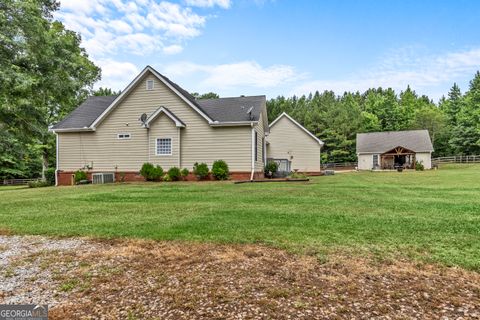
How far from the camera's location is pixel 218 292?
3.05 metres

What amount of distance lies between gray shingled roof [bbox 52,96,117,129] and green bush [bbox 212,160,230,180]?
27.6 ft

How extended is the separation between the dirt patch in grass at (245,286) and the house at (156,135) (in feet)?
40.8

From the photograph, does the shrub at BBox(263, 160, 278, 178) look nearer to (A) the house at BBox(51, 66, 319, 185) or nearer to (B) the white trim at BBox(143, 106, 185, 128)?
(A) the house at BBox(51, 66, 319, 185)

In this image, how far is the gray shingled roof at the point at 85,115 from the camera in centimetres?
1841

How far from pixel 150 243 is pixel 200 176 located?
11.7 metres

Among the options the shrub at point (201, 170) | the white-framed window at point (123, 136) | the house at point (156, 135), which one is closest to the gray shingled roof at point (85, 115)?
the house at point (156, 135)

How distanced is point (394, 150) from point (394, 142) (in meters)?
1.63

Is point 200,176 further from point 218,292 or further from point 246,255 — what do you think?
point 218,292

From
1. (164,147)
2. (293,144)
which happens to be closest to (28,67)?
(164,147)

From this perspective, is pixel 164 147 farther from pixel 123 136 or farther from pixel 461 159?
pixel 461 159

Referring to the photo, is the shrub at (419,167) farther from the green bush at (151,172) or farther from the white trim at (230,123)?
the green bush at (151,172)

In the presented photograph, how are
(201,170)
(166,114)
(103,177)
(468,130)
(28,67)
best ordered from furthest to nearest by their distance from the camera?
(468,130), (103,177), (166,114), (201,170), (28,67)

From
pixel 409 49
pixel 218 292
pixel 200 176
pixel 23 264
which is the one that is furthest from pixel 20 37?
pixel 409 49

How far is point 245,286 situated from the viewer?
3.19 m
